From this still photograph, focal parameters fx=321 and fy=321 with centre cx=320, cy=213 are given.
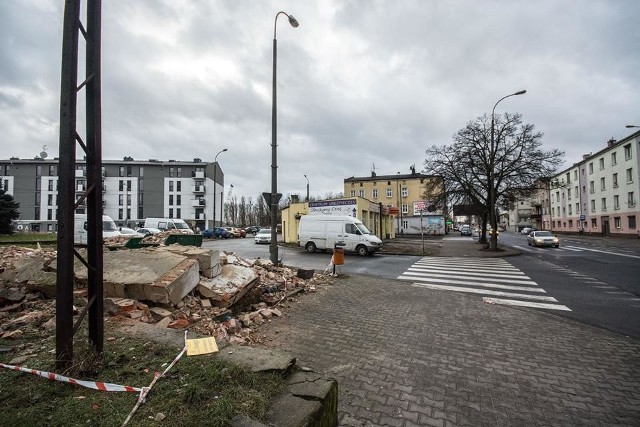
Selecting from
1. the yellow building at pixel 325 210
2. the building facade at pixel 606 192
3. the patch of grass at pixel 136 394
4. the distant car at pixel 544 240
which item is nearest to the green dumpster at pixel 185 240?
the patch of grass at pixel 136 394

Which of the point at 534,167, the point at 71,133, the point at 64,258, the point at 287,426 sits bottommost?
the point at 287,426

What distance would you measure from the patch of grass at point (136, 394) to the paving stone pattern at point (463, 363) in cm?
109

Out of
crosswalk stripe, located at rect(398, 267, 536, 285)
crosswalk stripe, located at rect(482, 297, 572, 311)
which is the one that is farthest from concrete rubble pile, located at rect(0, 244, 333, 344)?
crosswalk stripe, located at rect(398, 267, 536, 285)

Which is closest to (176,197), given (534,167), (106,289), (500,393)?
(534,167)

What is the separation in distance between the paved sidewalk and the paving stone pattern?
1 cm

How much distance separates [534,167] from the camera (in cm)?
2503

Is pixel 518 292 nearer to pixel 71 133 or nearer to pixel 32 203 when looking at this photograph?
pixel 71 133

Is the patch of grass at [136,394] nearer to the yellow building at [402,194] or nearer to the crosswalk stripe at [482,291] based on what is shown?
the crosswalk stripe at [482,291]

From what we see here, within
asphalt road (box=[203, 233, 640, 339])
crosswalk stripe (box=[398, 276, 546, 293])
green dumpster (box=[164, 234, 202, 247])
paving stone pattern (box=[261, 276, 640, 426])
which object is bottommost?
asphalt road (box=[203, 233, 640, 339])

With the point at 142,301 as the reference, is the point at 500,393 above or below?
below

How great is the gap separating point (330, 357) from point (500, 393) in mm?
2015

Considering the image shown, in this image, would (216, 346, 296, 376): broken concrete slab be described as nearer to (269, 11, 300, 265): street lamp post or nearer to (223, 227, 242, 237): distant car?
(269, 11, 300, 265): street lamp post

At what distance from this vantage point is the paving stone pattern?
3.11m

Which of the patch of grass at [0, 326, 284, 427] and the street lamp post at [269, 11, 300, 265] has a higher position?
the street lamp post at [269, 11, 300, 265]
